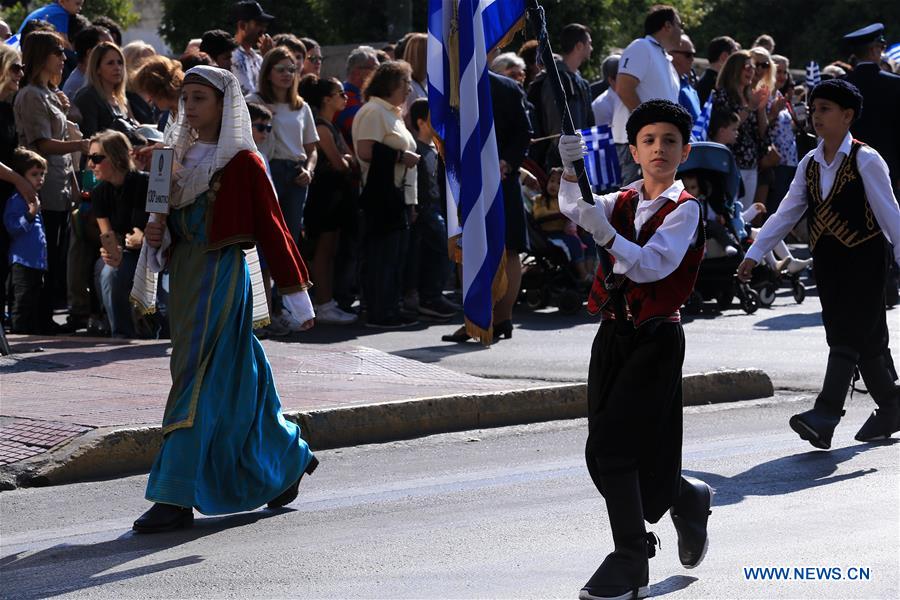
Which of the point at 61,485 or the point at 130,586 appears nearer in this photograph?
the point at 130,586

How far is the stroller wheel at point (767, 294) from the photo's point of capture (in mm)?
14312

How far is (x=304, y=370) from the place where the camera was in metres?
9.95

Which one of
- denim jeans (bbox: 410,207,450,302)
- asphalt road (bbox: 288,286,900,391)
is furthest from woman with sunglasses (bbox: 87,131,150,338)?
denim jeans (bbox: 410,207,450,302)

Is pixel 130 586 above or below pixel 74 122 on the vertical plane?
below

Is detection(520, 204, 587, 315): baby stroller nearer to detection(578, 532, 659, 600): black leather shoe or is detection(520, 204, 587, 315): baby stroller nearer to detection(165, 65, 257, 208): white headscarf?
detection(165, 65, 257, 208): white headscarf

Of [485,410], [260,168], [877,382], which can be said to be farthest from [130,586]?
[877,382]

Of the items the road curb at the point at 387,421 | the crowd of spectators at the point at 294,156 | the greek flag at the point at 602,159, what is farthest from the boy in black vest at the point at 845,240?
the greek flag at the point at 602,159

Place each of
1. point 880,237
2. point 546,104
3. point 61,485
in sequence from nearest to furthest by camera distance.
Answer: point 61,485, point 880,237, point 546,104

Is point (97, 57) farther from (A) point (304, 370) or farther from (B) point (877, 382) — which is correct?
(B) point (877, 382)

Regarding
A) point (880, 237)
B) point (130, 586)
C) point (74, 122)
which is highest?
point (74, 122)

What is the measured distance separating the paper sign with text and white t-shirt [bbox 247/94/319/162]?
200 inches

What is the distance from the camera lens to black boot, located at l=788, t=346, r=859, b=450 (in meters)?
7.94

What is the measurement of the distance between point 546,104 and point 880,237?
560cm

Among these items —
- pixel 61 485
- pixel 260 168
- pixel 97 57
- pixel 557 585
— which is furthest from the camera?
pixel 97 57
